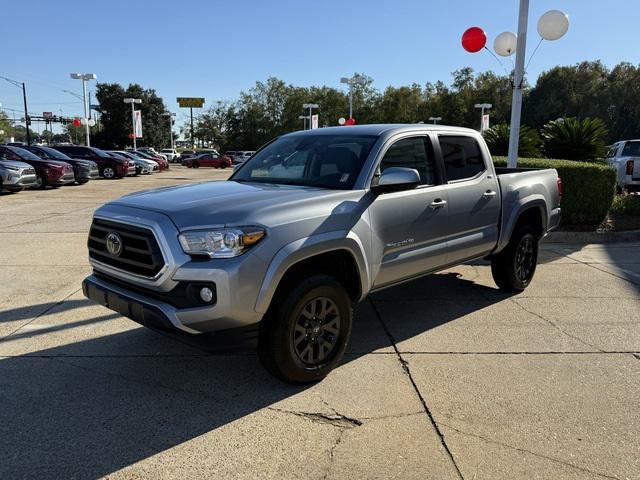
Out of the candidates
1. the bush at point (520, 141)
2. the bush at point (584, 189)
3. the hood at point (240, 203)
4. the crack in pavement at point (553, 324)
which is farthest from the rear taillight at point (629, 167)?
the hood at point (240, 203)

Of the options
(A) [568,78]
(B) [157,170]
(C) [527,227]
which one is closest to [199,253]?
(C) [527,227]

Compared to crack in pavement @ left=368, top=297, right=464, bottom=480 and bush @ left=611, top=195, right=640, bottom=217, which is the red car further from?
crack in pavement @ left=368, top=297, right=464, bottom=480

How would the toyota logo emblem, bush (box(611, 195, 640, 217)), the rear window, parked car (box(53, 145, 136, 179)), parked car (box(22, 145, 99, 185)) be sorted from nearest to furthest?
the toyota logo emblem < bush (box(611, 195, 640, 217)) < the rear window < parked car (box(22, 145, 99, 185)) < parked car (box(53, 145, 136, 179))

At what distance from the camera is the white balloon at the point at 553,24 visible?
9227mm

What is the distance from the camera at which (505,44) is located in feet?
33.8

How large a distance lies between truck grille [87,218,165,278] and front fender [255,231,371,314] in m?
0.68

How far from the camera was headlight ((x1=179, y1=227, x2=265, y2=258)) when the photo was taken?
3.16 meters

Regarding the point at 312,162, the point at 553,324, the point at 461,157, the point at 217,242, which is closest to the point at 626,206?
the point at 553,324

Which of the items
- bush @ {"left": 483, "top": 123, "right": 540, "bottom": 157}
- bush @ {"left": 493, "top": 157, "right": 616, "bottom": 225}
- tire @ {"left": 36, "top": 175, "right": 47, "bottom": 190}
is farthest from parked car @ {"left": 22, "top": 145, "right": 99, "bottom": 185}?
bush @ {"left": 493, "top": 157, "right": 616, "bottom": 225}

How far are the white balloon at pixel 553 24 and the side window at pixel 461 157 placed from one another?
5.45 m

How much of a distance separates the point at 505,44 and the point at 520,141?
3.33 m

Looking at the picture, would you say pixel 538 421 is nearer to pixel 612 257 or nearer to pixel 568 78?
pixel 612 257

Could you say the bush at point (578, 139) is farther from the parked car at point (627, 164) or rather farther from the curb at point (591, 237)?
the curb at point (591, 237)

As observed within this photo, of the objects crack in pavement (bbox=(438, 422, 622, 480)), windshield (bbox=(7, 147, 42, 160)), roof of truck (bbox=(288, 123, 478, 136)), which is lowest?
crack in pavement (bbox=(438, 422, 622, 480))
